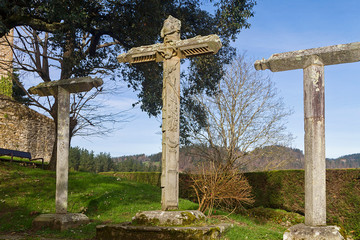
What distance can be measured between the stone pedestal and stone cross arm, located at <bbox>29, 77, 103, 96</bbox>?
141 inches

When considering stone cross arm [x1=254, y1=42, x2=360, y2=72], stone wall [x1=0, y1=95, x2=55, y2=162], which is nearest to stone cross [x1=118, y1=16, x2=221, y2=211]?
stone cross arm [x1=254, y1=42, x2=360, y2=72]

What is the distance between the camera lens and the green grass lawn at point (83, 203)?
7706 millimetres

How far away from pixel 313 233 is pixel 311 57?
3.20m

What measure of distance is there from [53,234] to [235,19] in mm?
9740

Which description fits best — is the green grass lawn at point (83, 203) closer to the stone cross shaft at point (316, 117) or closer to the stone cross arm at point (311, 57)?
the stone cross shaft at point (316, 117)

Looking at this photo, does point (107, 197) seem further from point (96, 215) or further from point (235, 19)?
point (235, 19)

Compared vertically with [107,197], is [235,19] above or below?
above

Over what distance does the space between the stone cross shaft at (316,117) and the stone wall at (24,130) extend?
731 inches

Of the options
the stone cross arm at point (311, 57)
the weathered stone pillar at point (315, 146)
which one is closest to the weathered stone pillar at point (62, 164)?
the stone cross arm at point (311, 57)

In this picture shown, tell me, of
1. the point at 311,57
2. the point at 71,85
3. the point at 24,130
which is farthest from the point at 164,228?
the point at 24,130

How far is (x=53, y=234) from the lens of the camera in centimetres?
751

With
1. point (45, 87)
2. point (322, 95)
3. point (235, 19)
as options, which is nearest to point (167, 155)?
point (322, 95)

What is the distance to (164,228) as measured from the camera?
568 cm

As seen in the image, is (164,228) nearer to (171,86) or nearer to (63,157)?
(171,86)
